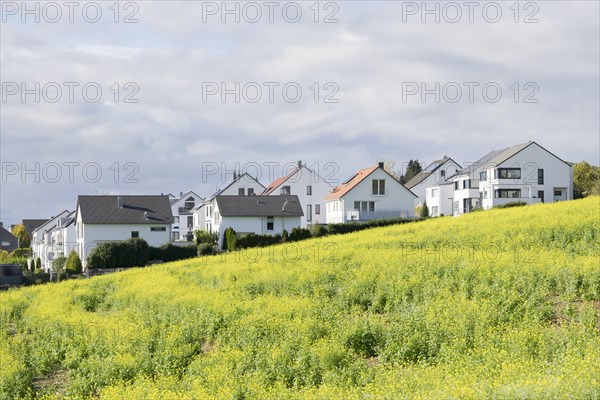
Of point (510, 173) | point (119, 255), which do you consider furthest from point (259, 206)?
point (510, 173)

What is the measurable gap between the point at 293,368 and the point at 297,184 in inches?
3028

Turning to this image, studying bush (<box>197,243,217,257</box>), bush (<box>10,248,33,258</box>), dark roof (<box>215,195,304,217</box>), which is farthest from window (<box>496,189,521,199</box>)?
bush (<box>10,248,33,258</box>)

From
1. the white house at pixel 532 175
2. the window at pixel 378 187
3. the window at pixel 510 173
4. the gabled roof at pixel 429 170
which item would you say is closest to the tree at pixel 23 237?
the gabled roof at pixel 429 170

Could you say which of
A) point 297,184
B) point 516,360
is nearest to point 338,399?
point 516,360

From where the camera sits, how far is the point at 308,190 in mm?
94500

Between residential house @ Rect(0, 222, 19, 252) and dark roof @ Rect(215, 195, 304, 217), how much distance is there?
88.7 metres

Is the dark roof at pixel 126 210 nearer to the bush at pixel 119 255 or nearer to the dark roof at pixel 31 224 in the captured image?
the bush at pixel 119 255

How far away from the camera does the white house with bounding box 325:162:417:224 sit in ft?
265

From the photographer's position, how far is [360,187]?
81062 mm

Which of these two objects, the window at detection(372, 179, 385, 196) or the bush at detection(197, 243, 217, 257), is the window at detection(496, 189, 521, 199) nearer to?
the window at detection(372, 179, 385, 196)

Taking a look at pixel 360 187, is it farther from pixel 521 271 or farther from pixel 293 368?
pixel 293 368

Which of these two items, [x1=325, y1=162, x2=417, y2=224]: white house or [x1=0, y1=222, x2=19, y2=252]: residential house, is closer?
[x1=325, y1=162, x2=417, y2=224]: white house

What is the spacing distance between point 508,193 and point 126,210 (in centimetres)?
4115

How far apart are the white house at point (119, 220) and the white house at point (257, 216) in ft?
19.9
